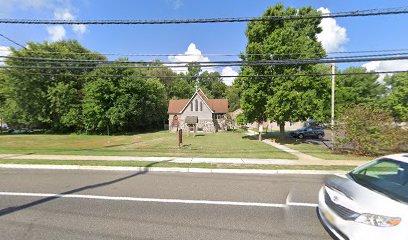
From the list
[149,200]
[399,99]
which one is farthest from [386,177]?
[399,99]

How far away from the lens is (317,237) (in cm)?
361

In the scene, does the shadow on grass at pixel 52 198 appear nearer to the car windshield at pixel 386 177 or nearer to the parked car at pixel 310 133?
the car windshield at pixel 386 177

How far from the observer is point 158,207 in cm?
486

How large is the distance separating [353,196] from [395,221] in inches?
23.9

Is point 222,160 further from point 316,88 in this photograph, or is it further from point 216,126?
point 216,126

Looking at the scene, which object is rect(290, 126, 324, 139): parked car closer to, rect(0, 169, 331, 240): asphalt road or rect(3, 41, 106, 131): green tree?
rect(0, 169, 331, 240): asphalt road

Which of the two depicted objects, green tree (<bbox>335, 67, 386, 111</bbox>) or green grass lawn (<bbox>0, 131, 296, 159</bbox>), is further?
green tree (<bbox>335, 67, 386, 111</bbox>)

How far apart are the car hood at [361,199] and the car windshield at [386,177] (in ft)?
0.58

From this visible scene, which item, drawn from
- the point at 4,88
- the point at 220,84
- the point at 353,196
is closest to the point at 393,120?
the point at 353,196

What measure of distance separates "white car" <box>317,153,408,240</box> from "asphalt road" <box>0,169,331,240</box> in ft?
2.34

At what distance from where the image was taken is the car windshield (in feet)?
10.9

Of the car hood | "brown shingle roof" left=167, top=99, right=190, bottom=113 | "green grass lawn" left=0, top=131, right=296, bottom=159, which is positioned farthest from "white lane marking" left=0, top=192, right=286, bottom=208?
"brown shingle roof" left=167, top=99, right=190, bottom=113

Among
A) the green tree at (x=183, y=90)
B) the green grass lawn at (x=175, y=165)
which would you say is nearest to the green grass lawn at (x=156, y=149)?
the green grass lawn at (x=175, y=165)

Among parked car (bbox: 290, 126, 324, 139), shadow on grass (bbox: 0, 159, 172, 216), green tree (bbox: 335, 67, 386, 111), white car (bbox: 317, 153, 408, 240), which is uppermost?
green tree (bbox: 335, 67, 386, 111)
